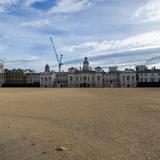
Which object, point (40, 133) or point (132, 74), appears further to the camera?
point (132, 74)

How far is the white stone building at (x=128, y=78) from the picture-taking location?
160375mm

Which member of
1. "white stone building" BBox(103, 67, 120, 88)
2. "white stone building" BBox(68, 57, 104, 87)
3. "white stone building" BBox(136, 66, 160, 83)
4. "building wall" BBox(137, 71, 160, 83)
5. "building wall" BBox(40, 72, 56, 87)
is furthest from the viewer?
"building wall" BBox(40, 72, 56, 87)

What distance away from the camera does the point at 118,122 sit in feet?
46.3

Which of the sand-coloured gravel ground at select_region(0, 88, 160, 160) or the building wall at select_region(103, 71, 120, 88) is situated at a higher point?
the building wall at select_region(103, 71, 120, 88)

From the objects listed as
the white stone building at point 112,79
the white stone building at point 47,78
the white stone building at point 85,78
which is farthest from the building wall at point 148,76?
the white stone building at point 47,78

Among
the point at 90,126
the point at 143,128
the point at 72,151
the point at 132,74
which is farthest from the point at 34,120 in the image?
the point at 132,74

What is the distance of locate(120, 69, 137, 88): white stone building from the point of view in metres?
160

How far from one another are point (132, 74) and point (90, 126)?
499 feet

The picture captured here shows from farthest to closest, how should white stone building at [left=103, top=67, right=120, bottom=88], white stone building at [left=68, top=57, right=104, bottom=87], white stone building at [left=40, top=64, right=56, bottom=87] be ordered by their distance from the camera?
1. white stone building at [left=40, top=64, right=56, bottom=87]
2. white stone building at [left=68, top=57, right=104, bottom=87]
3. white stone building at [left=103, top=67, right=120, bottom=88]

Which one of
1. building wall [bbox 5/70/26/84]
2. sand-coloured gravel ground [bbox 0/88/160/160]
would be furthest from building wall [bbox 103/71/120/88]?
sand-coloured gravel ground [bbox 0/88/160/160]

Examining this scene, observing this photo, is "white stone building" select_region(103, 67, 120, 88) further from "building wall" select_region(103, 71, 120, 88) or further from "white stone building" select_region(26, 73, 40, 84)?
"white stone building" select_region(26, 73, 40, 84)

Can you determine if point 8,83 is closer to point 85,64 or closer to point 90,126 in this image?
point 85,64

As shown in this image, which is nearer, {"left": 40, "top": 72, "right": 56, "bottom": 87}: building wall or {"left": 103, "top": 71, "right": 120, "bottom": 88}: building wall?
{"left": 103, "top": 71, "right": 120, "bottom": 88}: building wall

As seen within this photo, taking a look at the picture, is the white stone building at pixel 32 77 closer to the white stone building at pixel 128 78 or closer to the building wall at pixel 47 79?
the building wall at pixel 47 79
